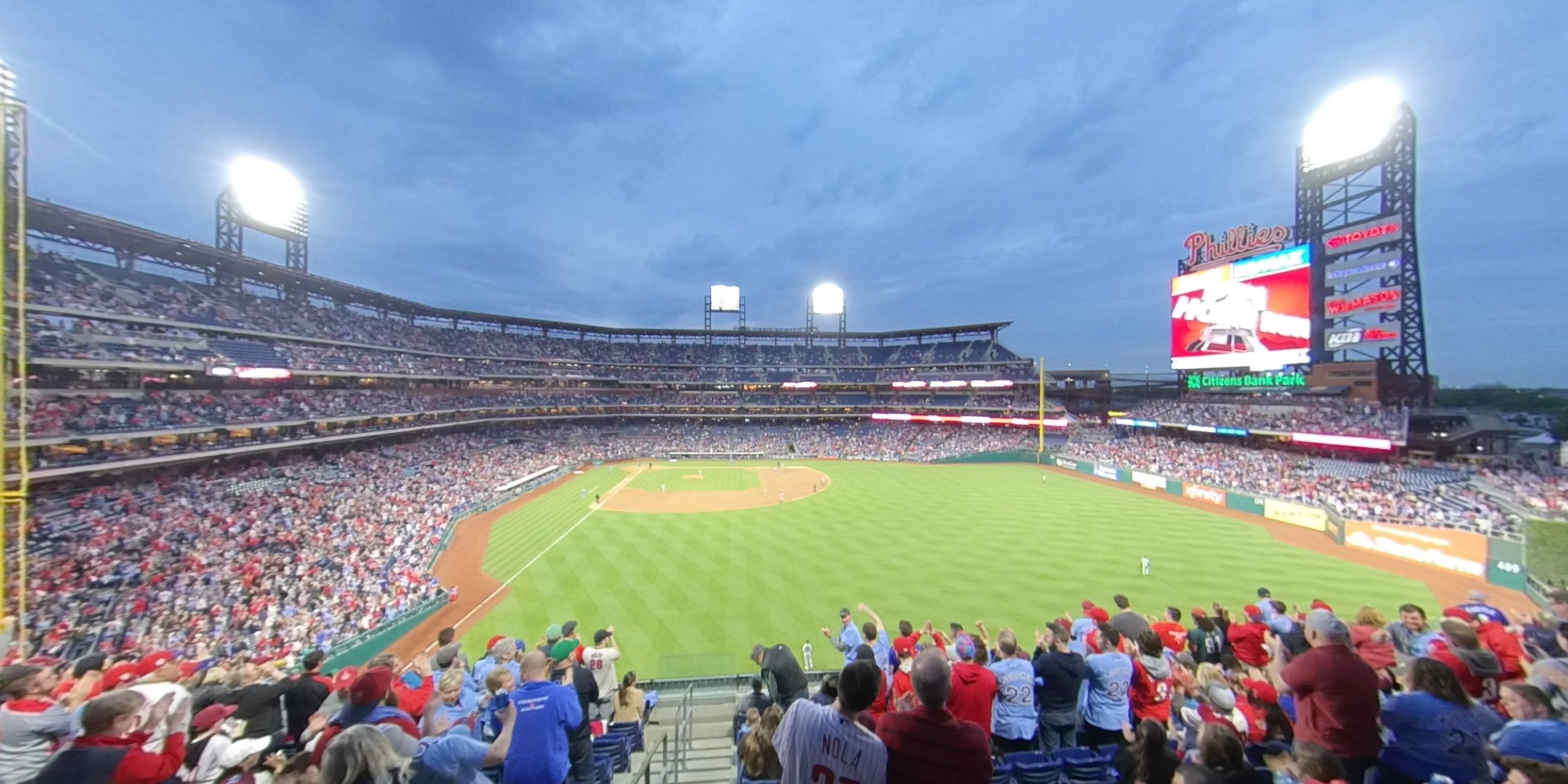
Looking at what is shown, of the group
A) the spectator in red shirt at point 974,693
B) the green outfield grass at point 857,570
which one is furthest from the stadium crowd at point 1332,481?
the spectator in red shirt at point 974,693

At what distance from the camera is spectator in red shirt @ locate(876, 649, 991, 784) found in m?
2.70

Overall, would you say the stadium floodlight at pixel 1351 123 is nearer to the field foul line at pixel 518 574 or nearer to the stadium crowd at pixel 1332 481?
the stadium crowd at pixel 1332 481

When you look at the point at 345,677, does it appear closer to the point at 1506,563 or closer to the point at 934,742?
the point at 934,742

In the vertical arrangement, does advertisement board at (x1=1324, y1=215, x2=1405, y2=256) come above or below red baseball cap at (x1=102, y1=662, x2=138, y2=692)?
above

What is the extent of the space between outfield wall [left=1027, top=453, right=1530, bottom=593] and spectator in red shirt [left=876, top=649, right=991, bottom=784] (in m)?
28.3

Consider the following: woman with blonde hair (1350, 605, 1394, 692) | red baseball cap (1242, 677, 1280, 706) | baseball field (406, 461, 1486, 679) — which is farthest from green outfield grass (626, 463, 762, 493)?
woman with blonde hair (1350, 605, 1394, 692)

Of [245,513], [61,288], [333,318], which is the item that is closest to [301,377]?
[333,318]

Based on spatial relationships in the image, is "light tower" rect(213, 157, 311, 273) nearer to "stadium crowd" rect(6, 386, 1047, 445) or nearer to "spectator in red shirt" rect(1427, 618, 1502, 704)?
"stadium crowd" rect(6, 386, 1047, 445)

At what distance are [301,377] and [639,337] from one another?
44.0 m

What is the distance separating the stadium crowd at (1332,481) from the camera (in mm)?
23953

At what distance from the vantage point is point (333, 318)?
40.6 metres

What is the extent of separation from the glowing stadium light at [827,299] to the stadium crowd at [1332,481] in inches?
1575

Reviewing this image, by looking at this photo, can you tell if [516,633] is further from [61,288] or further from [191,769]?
[61,288]

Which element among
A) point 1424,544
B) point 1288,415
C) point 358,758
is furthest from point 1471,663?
point 1288,415
